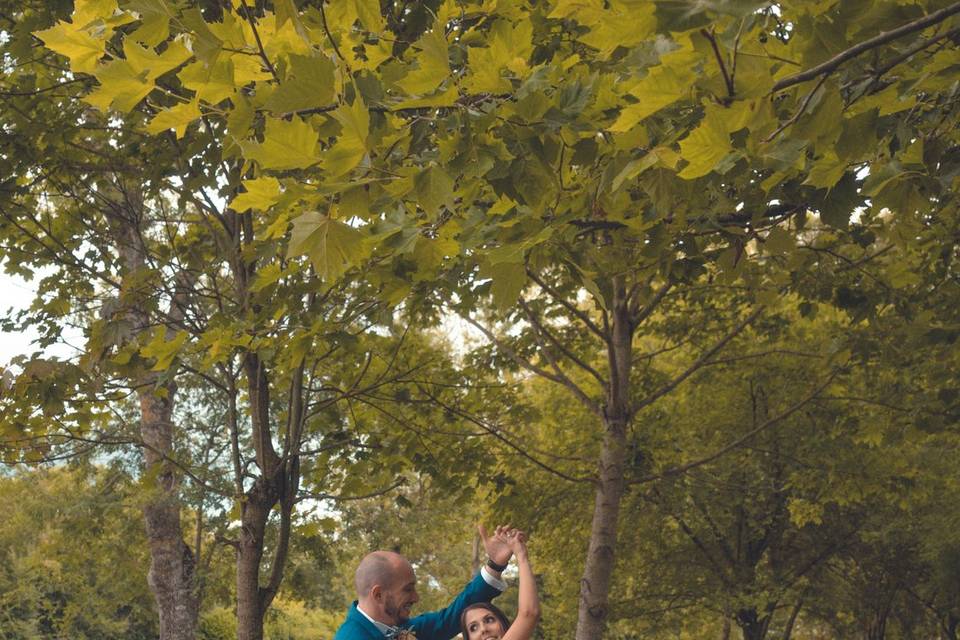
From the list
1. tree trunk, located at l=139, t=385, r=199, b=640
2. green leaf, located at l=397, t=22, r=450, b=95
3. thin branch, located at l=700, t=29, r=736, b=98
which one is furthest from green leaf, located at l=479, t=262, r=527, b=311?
tree trunk, located at l=139, t=385, r=199, b=640

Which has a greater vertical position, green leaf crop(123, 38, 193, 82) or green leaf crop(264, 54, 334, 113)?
green leaf crop(123, 38, 193, 82)

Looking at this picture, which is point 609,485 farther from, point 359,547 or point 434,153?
point 359,547

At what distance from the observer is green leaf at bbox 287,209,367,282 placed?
8.23 feet

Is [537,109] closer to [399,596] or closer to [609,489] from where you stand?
[399,596]

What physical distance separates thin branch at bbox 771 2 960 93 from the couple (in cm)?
269

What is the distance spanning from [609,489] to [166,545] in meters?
7.82

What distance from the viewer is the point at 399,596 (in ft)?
15.1

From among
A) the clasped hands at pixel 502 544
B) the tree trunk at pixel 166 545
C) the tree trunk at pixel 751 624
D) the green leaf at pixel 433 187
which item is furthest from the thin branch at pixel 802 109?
the tree trunk at pixel 751 624

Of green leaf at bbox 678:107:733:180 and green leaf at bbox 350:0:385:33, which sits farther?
green leaf at bbox 350:0:385:33

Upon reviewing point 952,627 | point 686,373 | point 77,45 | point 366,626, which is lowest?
point 366,626

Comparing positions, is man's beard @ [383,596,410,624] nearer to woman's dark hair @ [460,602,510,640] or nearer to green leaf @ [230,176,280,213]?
woman's dark hair @ [460,602,510,640]

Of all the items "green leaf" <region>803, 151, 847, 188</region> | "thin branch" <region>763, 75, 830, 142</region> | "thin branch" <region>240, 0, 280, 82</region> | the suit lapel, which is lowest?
the suit lapel

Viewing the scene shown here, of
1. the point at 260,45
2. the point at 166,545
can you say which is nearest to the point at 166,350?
the point at 260,45

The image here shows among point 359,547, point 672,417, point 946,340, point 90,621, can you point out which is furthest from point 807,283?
point 90,621
